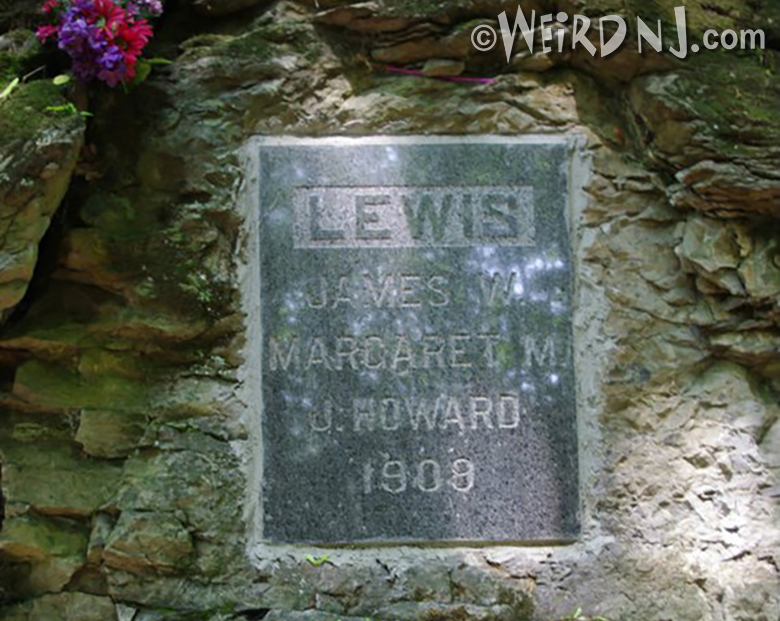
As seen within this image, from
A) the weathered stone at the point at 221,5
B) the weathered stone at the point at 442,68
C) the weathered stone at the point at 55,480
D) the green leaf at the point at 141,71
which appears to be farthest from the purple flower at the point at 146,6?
the weathered stone at the point at 55,480

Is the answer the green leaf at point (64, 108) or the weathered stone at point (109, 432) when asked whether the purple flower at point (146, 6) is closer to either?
the green leaf at point (64, 108)

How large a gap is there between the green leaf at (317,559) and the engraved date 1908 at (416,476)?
0.23 meters

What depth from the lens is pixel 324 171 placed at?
10.7 feet

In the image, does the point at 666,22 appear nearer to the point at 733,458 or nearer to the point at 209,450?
the point at 733,458

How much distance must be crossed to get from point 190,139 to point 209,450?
1000mm

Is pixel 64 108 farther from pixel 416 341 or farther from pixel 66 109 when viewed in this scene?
pixel 416 341

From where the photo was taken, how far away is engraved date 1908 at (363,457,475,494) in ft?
10.2

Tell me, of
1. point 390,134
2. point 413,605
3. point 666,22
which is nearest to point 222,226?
point 390,134

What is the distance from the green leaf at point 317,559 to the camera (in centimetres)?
305

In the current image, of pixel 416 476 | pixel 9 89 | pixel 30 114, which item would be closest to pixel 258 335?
pixel 416 476

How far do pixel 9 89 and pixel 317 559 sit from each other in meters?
1.69

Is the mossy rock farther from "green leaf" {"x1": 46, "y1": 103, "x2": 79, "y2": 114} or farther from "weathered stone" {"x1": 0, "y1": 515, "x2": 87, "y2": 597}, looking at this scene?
"weathered stone" {"x1": 0, "y1": 515, "x2": 87, "y2": 597}

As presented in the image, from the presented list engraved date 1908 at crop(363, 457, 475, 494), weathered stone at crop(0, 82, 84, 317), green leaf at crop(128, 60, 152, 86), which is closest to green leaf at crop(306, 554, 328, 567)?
engraved date 1908 at crop(363, 457, 475, 494)

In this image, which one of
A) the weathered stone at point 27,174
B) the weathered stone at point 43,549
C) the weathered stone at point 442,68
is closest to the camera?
the weathered stone at point 27,174
